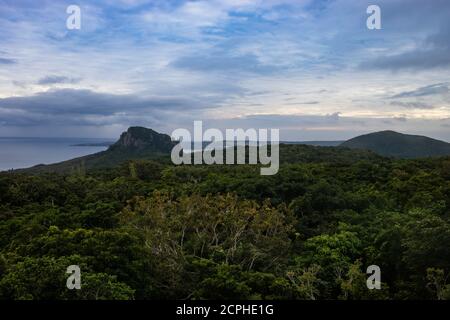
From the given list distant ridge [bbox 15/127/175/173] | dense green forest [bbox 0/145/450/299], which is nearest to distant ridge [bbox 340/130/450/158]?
distant ridge [bbox 15/127/175/173]

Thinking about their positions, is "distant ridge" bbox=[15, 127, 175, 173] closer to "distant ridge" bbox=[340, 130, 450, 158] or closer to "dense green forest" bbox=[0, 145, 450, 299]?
→ "distant ridge" bbox=[340, 130, 450, 158]

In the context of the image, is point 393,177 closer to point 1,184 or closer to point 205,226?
point 205,226

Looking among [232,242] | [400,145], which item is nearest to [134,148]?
[400,145]

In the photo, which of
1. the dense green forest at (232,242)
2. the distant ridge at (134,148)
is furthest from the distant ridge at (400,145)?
the dense green forest at (232,242)

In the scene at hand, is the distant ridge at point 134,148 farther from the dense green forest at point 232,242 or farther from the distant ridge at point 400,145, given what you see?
the dense green forest at point 232,242

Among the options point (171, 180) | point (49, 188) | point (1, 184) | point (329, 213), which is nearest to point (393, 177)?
point (329, 213)

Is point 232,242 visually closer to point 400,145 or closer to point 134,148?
point 134,148
